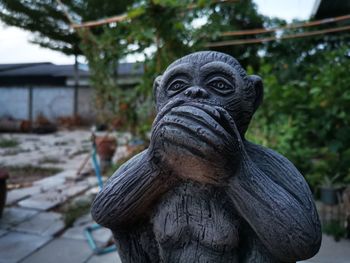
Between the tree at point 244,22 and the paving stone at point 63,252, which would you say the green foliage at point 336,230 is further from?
the tree at point 244,22

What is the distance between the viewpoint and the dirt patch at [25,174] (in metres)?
4.69

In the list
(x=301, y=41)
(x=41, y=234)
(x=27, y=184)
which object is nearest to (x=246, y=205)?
(x=41, y=234)

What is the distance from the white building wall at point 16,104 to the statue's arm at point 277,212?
1172 cm

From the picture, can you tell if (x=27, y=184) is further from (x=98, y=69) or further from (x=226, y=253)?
(x=226, y=253)

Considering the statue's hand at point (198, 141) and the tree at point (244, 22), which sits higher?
the tree at point (244, 22)

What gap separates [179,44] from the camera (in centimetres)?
281

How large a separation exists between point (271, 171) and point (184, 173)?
0.82 ft

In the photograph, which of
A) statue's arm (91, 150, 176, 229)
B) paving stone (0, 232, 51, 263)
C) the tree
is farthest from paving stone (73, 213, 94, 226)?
the tree

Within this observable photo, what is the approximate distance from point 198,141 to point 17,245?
2583mm

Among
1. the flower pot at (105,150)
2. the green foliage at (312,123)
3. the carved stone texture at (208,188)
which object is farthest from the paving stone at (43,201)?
the carved stone texture at (208,188)

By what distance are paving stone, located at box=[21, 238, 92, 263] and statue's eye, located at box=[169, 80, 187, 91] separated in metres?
2.05

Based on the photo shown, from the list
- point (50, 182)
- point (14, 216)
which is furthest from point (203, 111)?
point (50, 182)

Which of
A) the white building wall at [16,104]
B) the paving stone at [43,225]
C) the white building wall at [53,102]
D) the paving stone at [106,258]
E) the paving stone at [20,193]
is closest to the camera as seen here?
the paving stone at [106,258]

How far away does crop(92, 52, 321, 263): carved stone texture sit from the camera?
30.9 inches
